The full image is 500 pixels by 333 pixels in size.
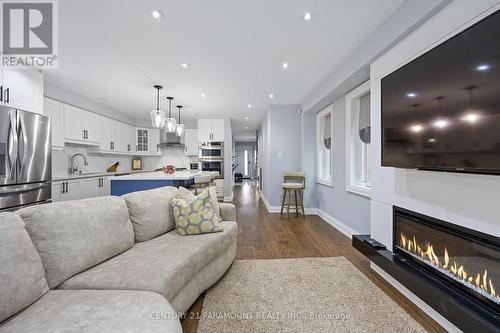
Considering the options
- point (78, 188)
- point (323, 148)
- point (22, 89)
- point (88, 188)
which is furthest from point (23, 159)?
point (323, 148)

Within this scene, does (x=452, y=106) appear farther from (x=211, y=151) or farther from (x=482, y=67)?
(x=211, y=151)

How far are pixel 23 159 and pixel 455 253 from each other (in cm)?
449

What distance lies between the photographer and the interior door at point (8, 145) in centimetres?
241

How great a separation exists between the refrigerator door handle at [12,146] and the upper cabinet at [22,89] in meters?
0.34

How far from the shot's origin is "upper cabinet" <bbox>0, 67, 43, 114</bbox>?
2.61m

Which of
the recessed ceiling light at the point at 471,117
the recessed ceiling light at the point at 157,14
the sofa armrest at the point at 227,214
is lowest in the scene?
the sofa armrest at the point at 227,214

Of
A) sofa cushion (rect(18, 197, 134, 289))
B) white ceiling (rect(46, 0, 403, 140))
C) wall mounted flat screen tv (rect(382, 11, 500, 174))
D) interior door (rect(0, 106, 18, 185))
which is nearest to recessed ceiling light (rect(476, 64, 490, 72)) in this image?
wall mounted flat screen tv (rect(382, 11, 500, 174))

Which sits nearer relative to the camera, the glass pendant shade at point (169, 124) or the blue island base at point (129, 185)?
the blue island base at point (129, 185)

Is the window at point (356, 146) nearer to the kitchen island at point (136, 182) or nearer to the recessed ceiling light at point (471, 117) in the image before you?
the recessed ceiling light at point (471, 117)

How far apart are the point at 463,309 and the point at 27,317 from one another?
221 centimetres

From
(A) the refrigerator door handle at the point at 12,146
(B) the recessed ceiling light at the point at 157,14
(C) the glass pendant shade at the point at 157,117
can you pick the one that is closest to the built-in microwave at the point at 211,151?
(C) the glass pendant shade at the point at 157,117

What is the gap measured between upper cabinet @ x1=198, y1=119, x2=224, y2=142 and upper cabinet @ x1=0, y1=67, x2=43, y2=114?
3.65 m

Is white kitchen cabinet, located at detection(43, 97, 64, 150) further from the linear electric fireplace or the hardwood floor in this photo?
the linear electric fireplace

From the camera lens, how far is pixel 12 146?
8.20ft
